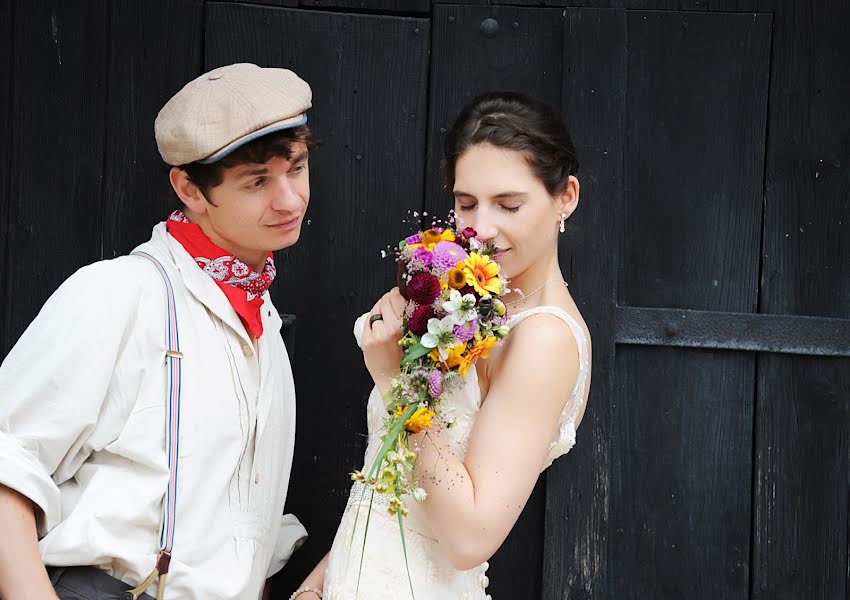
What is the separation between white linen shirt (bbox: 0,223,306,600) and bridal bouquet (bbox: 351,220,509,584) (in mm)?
384

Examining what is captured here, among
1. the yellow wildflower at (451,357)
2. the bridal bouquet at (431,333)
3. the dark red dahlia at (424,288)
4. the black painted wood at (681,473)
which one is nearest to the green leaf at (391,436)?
the bridal bouquet at (431,333)

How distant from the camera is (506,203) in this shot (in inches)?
93.0

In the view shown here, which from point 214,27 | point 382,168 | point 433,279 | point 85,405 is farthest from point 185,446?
point 214,27

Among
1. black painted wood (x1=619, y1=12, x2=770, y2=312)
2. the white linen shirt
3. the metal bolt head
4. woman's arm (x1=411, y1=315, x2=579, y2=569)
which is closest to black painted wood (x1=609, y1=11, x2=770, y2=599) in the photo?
black painted wood (x1=619, y1=12, x2=770, y2=312)

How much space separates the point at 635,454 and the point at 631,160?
884mm

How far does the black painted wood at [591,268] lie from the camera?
297 centimetres

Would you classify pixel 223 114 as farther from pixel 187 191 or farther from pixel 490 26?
pixel 490 26

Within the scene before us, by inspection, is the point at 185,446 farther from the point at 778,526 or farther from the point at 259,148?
the point at 778,526

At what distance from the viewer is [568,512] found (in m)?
3.02

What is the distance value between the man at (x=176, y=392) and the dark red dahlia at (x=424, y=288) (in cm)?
45

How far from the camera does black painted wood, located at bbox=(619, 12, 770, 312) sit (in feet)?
9.82

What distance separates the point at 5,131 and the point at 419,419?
174cm

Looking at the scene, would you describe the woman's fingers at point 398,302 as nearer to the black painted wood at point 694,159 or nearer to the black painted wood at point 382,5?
the black painted wood at point 694,159

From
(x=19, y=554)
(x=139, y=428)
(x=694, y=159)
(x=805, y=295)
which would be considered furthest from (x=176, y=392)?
(x=805, y=295)
